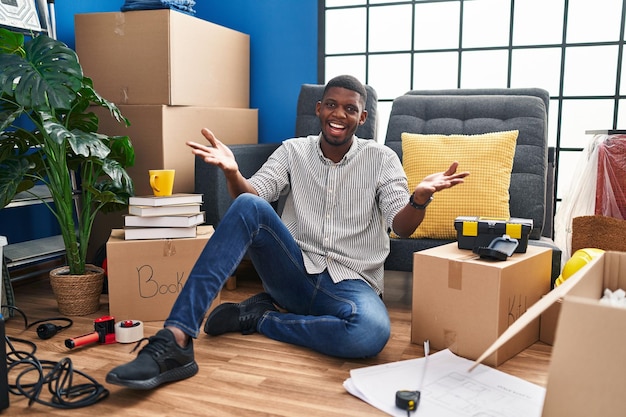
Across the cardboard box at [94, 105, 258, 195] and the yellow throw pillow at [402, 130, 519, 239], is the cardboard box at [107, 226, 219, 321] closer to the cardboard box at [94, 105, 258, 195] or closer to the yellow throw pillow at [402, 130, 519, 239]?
the cardboard box at [94, 105, 258, 195]

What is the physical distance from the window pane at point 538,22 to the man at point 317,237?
153cm

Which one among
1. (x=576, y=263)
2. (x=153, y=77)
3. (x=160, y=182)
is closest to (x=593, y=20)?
(x=576, y=263)

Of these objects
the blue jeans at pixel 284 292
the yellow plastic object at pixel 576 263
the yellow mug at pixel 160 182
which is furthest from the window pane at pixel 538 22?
the yellow mug at pixel 160 182

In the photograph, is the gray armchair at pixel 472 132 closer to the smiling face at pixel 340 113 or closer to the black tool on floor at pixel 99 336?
the smiling face at pixel 340 113

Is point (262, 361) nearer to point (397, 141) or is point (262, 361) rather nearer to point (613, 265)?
point (613, 265)

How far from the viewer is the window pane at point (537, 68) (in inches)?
123

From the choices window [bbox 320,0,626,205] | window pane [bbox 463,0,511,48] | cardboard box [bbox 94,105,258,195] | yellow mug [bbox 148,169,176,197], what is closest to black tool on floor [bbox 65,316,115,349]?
yellow mug [bbox 148,169,176,197]

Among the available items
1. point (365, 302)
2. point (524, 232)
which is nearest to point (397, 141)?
point (524, 232)

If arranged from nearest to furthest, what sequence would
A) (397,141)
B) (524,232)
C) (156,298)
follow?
(524,232), (156,298), (397,141)

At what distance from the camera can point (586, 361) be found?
0.94 m

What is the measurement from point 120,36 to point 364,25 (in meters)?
1.38

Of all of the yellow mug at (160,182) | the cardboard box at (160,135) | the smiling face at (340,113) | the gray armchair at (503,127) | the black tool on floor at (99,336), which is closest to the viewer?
the black tool on floor at (99,336)

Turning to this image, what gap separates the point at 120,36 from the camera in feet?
9.23

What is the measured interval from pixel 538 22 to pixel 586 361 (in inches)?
102
